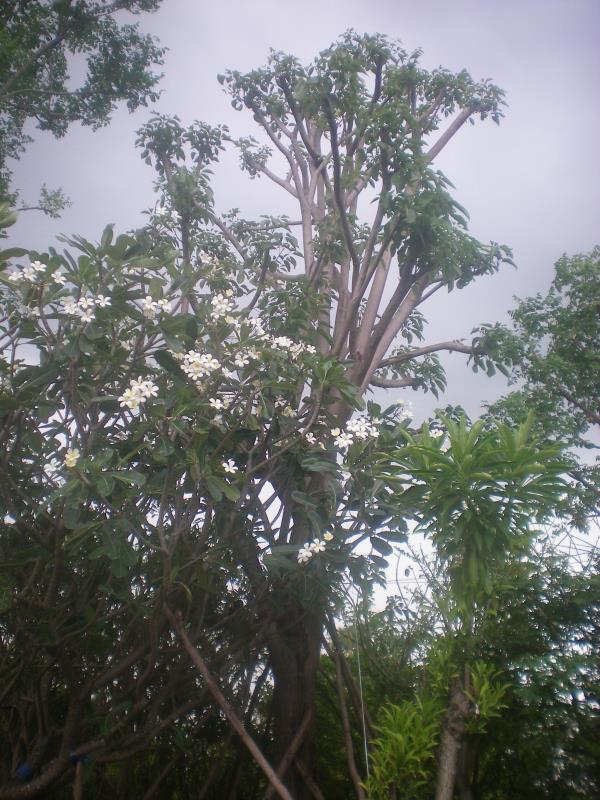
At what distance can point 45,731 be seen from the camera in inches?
120

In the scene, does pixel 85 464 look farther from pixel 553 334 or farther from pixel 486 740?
pixel 553 334

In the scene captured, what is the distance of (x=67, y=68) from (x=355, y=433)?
610 cm

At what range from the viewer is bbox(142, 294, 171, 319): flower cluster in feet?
8.60

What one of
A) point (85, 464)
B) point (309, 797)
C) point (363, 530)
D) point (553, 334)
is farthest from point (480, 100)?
point (309, 797)

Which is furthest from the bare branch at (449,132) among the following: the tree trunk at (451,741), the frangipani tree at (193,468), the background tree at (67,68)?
the tree trunk at (451,741)

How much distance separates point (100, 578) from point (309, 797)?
148 cm

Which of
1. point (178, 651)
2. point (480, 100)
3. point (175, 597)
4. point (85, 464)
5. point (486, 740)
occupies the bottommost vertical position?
point (486, 740)

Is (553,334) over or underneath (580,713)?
over

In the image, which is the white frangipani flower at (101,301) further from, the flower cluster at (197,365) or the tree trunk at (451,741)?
the tree trunk at (451,741)

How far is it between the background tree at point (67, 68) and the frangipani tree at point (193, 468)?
12.0 feet

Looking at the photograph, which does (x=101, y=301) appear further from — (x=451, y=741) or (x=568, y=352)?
(x=568, y=352)

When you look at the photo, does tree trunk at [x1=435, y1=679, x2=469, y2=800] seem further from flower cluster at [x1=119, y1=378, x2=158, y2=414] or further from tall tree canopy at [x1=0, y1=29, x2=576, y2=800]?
flower cluster at [x1=119, y1=378, x2=158, y2=414]

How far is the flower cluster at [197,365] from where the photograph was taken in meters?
2.66

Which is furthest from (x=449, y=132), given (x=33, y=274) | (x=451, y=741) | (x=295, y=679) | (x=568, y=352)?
(x=451, y=741)
